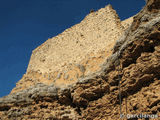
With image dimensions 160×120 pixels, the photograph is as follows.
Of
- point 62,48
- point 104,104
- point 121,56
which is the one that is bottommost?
point 104,104

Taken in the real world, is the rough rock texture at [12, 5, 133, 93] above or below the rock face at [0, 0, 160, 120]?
above

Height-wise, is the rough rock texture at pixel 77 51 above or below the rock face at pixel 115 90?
above

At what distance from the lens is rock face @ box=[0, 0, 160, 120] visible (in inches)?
242

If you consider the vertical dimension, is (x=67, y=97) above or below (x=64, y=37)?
below

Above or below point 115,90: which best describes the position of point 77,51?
above

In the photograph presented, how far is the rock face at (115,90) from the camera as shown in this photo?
242 inches

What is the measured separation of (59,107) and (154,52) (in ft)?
13.4

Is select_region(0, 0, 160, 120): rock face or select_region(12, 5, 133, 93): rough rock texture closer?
select_region(0, 0, 160, 120): rock face

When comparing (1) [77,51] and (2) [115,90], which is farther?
(1) [77,51]

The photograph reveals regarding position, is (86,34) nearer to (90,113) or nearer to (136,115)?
(90,113)

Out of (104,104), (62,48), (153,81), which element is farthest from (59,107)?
(62,48)

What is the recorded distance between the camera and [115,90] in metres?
7.05

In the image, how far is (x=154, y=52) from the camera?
625cm

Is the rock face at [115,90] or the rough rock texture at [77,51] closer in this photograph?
the rock face at [115,90]
